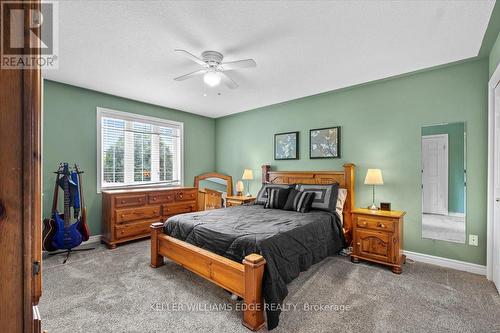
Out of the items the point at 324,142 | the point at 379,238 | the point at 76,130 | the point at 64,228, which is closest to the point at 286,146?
the point at 324,142

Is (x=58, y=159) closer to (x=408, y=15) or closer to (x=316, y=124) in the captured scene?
(x=316, y=124)

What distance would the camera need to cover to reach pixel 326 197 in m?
3.42

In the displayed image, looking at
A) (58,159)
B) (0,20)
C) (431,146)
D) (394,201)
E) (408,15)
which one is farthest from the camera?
(58,159)

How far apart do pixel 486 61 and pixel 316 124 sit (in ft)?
7.19

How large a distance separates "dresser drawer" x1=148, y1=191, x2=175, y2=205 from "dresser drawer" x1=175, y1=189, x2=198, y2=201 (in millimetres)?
107

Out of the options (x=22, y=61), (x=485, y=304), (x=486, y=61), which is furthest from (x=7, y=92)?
(x=486, y=61)

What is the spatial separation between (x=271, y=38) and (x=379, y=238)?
2654 mm

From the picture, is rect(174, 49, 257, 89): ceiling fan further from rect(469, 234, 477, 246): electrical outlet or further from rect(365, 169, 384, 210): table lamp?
rect(469, 234, 477, 246): electrical outlet

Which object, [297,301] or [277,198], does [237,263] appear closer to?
[297,301]

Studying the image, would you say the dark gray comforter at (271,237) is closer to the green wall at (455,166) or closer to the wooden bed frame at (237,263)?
the wooden bed frame at (237,263)

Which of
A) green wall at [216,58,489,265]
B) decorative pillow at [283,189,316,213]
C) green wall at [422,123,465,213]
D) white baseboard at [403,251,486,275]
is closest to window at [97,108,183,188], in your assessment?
green wall at [216,58,489,265]

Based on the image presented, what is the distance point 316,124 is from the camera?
4.21 m

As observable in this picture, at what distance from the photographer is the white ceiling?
76.7 inches

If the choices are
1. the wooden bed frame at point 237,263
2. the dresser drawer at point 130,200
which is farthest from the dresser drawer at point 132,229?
the wooden bed frame at point 237,263
